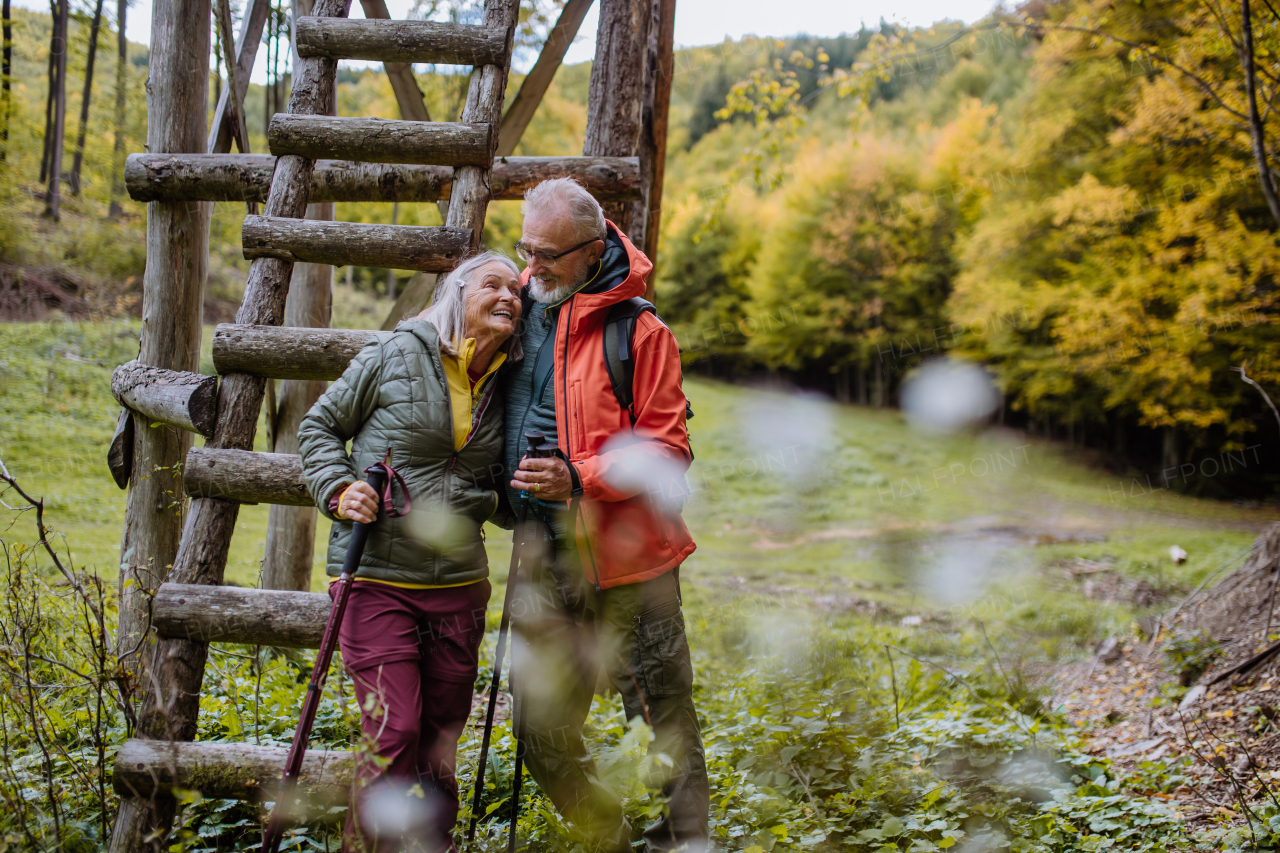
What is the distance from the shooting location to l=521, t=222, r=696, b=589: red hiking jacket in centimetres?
259

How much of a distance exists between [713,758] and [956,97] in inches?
1873

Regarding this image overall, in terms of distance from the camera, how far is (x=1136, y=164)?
687 inches

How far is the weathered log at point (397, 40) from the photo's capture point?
3.25m

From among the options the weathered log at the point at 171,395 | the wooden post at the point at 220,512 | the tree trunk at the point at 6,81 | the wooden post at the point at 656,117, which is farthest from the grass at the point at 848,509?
the tree trunk at the point at 6,81

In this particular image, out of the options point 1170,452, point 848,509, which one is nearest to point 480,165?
point 848,509

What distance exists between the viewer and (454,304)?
2684mm

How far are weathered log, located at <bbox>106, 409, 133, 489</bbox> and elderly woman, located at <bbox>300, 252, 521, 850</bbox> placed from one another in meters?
1.94

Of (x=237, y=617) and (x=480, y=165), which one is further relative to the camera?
(x=480, y=165)

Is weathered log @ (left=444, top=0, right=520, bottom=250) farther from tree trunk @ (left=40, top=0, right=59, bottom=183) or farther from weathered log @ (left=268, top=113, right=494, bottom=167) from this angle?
tree trunk @ (left=40, top=0, right=59, bottom=183)

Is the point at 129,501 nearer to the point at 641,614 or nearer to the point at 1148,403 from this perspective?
the point at 641,614

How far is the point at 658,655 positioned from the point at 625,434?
30.5 inches

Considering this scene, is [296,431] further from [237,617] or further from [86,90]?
[86,90]

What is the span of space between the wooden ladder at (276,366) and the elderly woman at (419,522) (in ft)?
1.41

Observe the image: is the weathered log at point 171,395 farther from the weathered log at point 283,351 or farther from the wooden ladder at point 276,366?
the weathered log at point 283,351
